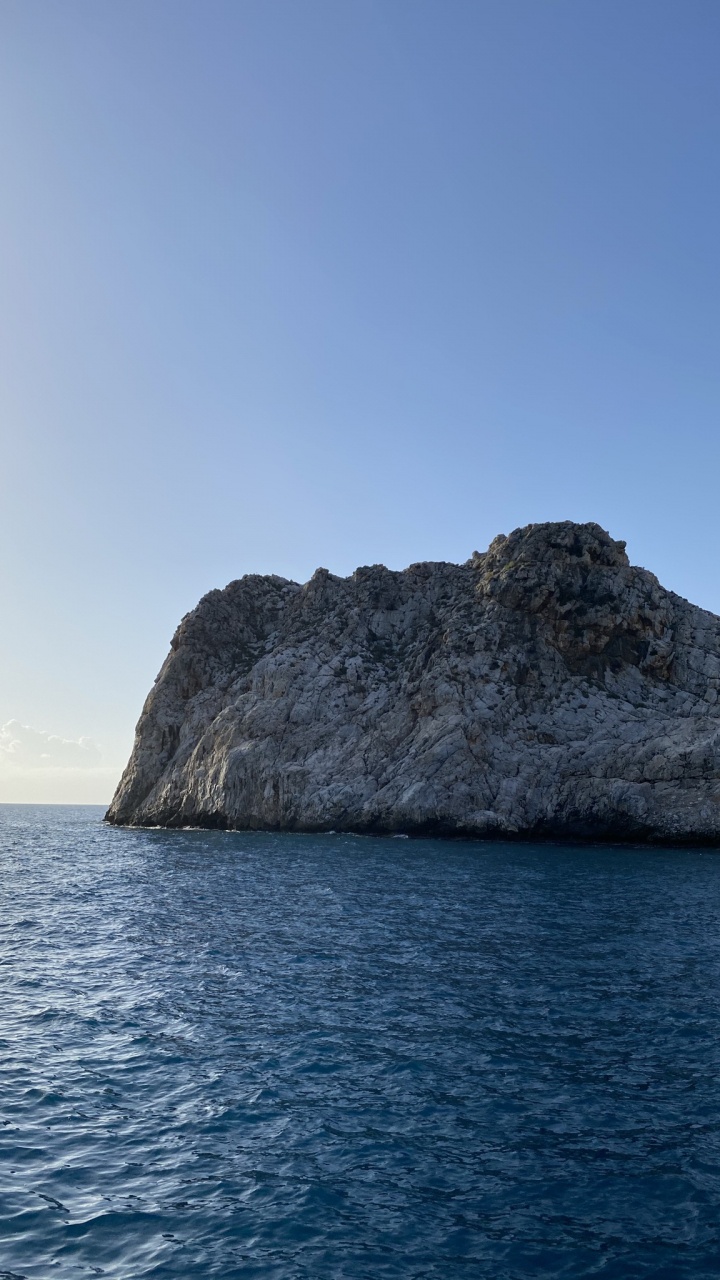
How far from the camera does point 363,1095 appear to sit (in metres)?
16.4

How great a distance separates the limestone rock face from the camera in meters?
69.8

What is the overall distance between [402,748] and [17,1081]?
6345cm

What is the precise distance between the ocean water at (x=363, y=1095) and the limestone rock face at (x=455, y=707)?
34.3 meters

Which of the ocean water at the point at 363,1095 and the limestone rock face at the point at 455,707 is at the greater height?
the limestone rock face at the point at 455,707

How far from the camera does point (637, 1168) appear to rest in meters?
13.3

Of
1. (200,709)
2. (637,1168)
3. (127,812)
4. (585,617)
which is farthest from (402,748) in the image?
(637,1168)

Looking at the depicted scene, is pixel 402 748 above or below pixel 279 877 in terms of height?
above

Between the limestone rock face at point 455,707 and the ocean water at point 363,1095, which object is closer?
the ocean water at point 363,1095

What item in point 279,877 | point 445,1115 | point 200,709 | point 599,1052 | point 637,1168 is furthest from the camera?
point 200,709

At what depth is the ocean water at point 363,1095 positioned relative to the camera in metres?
11.3

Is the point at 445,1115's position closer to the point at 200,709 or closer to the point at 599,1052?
the point at 599,1052

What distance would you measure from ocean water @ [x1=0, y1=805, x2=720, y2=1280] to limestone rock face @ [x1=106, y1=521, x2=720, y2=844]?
34339 millimetres

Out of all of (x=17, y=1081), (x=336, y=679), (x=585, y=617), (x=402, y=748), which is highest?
(x=585, y=617)

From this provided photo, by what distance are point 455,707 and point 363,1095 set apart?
62.6 metres
